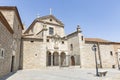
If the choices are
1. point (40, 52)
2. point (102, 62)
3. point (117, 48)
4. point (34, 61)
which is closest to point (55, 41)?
point (40, 52)

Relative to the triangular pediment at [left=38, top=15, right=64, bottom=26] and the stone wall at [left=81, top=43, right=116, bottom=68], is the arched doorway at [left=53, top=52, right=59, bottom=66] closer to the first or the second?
the stone wall at [left=81, top=43, right=116, bottom=68]

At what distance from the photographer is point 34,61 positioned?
20.1 m

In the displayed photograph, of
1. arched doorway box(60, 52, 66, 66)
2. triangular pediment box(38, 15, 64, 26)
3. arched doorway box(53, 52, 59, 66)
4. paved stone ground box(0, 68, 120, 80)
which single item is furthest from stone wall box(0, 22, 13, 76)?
triangular pediment box(38, 15, 64, 26)

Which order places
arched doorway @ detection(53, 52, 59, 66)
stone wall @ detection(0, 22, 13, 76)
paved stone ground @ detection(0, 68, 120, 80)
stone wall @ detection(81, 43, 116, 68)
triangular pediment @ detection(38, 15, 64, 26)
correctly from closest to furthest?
paved stone ground @ detection(0, 68, 120, 80), stone wall @ detection(0, 22, 13, 76), stone wall @ detection(81, 43, 116, 68), arched doorway @ detection(53, 52, 59, 66), triangular pediment @ detection(38, 15, 64, 26)

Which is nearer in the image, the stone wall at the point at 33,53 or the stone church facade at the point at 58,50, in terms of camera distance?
the stone wall at the point at 33,53

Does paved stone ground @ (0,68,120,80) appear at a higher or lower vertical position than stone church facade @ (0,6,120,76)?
lower

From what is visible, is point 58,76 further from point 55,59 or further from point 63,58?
point 63,58

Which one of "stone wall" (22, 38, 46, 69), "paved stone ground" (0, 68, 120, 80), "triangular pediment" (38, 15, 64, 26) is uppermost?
"triangular pediment" (38, 15, 64, 26)

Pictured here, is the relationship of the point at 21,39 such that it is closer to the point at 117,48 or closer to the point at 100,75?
the point at 100,75

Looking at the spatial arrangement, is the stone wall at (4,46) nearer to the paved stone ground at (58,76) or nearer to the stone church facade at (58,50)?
the paved stone ground at (58,76)

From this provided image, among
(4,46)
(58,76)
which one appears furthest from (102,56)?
(4,46)

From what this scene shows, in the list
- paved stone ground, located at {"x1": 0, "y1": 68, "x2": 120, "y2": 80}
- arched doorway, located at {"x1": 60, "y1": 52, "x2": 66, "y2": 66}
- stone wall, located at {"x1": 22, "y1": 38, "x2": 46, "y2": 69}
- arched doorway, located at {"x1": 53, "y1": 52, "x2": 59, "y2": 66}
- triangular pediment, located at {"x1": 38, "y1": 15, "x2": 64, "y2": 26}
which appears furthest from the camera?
triangular pediment, located at {"x1": 38, "y1": 15, "x2": 64, "y2": 26}

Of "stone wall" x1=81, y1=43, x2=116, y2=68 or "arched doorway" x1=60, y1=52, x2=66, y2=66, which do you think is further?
"arched doorway" x1=60, y1=52, x2=66, y2=66

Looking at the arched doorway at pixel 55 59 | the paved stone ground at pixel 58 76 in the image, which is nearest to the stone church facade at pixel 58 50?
the arched doorway at pixel 55 59
